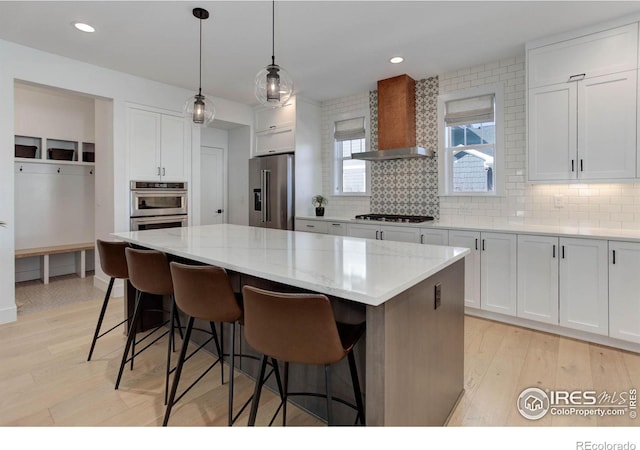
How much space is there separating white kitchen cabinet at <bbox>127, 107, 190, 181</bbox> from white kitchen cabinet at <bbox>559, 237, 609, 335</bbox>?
461 centimetres

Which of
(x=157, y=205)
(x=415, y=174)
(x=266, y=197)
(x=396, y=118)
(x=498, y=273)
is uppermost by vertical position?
(x=396, y=118)

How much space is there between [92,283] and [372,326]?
16.3ft

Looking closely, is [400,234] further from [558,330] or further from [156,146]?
[156,146]

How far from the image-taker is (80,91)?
391cm

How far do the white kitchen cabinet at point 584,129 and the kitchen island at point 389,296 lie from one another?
1.90 metres

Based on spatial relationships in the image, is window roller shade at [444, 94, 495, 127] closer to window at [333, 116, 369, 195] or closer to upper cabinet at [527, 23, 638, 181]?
upper cabinet at [527, 23, 638, 181]

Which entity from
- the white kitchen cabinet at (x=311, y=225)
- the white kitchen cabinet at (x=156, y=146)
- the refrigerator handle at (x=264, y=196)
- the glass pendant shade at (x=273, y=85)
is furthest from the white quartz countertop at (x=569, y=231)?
the white kitchen cabinet at (x=156, y=146)

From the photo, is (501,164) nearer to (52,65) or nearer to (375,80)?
(375,80)

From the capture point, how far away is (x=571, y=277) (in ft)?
9.60

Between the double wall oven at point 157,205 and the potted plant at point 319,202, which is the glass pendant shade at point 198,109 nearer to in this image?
the double wall oven at point 157,205

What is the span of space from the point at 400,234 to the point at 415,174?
1018 mm

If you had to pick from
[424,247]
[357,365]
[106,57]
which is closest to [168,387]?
[357,365]

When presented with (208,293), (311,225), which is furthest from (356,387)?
(311,225)

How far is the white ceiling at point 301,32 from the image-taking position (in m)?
2.76
